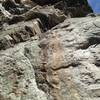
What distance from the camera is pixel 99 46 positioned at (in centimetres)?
2258

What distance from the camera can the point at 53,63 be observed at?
2166 centimetres

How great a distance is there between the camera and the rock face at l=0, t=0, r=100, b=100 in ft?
63.0

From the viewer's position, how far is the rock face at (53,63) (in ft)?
63.0

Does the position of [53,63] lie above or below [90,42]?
below

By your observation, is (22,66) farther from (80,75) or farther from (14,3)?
(14,3)

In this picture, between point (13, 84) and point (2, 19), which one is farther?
point (2, 19)

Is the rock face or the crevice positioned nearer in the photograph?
the rock face

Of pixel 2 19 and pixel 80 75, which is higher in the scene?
pixel 2 19

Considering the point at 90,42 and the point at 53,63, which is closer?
the point at 53,63

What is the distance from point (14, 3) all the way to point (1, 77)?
20.0 metres

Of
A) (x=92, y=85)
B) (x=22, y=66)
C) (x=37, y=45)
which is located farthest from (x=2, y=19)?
(x=92, y=85)

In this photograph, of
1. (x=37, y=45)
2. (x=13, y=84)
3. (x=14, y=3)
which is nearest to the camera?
(x=13, y=84)

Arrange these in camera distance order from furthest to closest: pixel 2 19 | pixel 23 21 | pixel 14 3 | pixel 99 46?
pixel 14 3, pixel 2 19, pixel 23 21, pixel 99 46

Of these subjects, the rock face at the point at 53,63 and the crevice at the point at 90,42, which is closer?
the rock face at the point at 53,63
